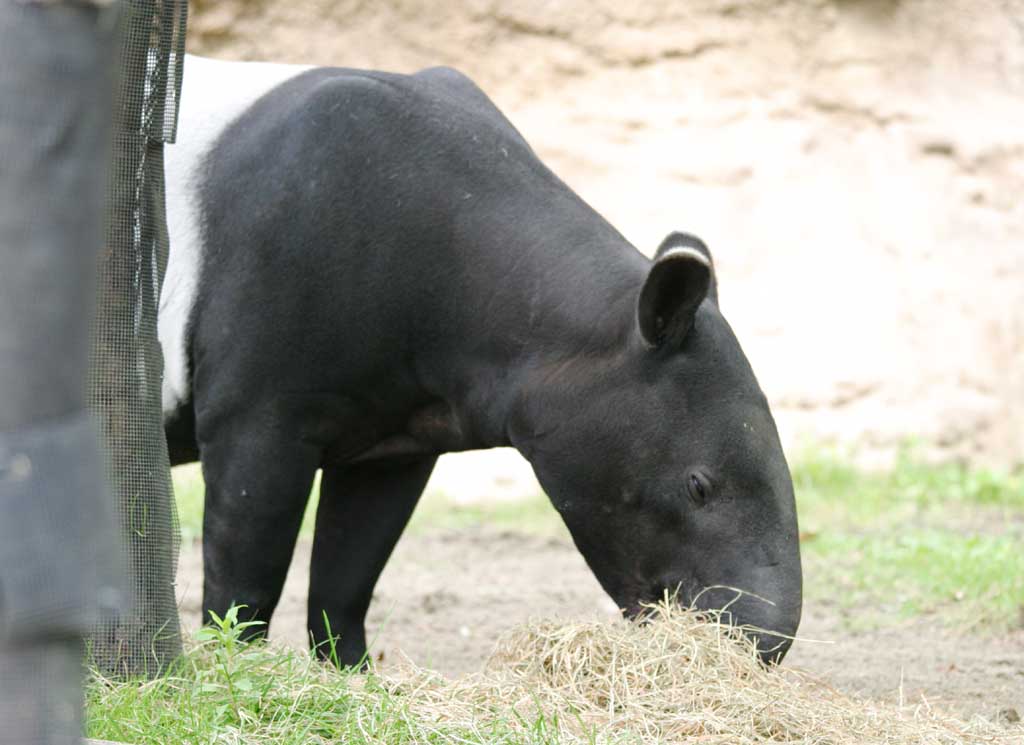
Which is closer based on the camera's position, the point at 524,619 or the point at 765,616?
the point at 765,616

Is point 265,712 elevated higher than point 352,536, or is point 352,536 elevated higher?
point 265,712

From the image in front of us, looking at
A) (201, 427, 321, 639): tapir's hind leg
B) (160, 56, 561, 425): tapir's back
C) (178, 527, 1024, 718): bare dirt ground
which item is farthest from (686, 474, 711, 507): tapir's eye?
(201, 427, 321, 639): tapir's hind leg

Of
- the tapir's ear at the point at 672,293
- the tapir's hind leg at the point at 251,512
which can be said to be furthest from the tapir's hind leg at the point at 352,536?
the tapir's ear at the point at 672,293

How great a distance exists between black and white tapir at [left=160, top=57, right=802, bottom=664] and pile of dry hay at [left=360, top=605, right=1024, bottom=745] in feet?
0.87

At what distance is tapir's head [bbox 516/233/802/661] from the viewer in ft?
12.5

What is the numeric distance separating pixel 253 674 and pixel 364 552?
1598mm

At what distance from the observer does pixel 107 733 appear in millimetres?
3117

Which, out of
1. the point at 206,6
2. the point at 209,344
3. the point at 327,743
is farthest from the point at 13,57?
the point at 206,6

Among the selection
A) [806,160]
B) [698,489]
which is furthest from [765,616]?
[806,160]

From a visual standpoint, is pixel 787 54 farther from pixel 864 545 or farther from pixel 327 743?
pixel 327 743

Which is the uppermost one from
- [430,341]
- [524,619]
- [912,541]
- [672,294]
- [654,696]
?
[672,294]

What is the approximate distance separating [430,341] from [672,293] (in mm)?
887

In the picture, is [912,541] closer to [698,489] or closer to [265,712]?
[698,489]

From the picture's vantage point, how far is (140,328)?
373 cm
